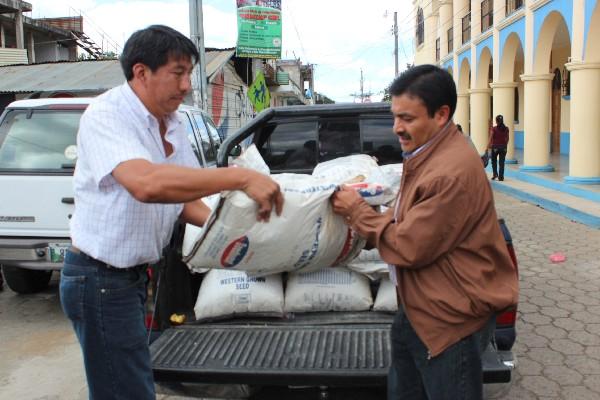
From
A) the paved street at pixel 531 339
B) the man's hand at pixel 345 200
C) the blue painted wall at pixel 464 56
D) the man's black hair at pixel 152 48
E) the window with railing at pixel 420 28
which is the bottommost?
the paved street at pixel 531 339

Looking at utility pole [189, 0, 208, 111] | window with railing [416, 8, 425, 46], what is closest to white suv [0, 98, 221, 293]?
utility pole [189, 0, 208, 111]

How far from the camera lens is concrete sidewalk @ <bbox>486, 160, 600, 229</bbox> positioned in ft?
29.6

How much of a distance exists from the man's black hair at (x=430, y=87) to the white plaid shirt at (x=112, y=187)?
89cm

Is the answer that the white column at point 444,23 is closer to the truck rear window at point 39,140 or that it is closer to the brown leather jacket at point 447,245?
the truck rear window at point 39,140

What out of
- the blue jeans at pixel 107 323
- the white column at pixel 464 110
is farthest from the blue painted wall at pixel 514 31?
the blue jeans at pixel 107 323

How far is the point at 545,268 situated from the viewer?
631 cm

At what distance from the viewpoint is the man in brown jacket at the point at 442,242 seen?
1.80 meters

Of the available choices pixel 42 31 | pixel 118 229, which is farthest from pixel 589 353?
pixel 42 31

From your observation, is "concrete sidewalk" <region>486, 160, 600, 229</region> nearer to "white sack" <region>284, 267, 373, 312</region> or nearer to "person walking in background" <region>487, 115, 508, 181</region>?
"person walking in background" <region>487, 115, 508, 181</region>

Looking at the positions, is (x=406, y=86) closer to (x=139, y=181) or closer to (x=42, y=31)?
(x=139, y=181)

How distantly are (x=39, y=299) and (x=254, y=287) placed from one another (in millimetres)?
3612

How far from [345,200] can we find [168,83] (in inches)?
30.5

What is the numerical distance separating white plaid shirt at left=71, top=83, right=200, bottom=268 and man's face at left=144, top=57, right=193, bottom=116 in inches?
2.0

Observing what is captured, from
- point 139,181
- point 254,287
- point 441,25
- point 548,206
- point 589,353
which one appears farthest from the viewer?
point 441,25
